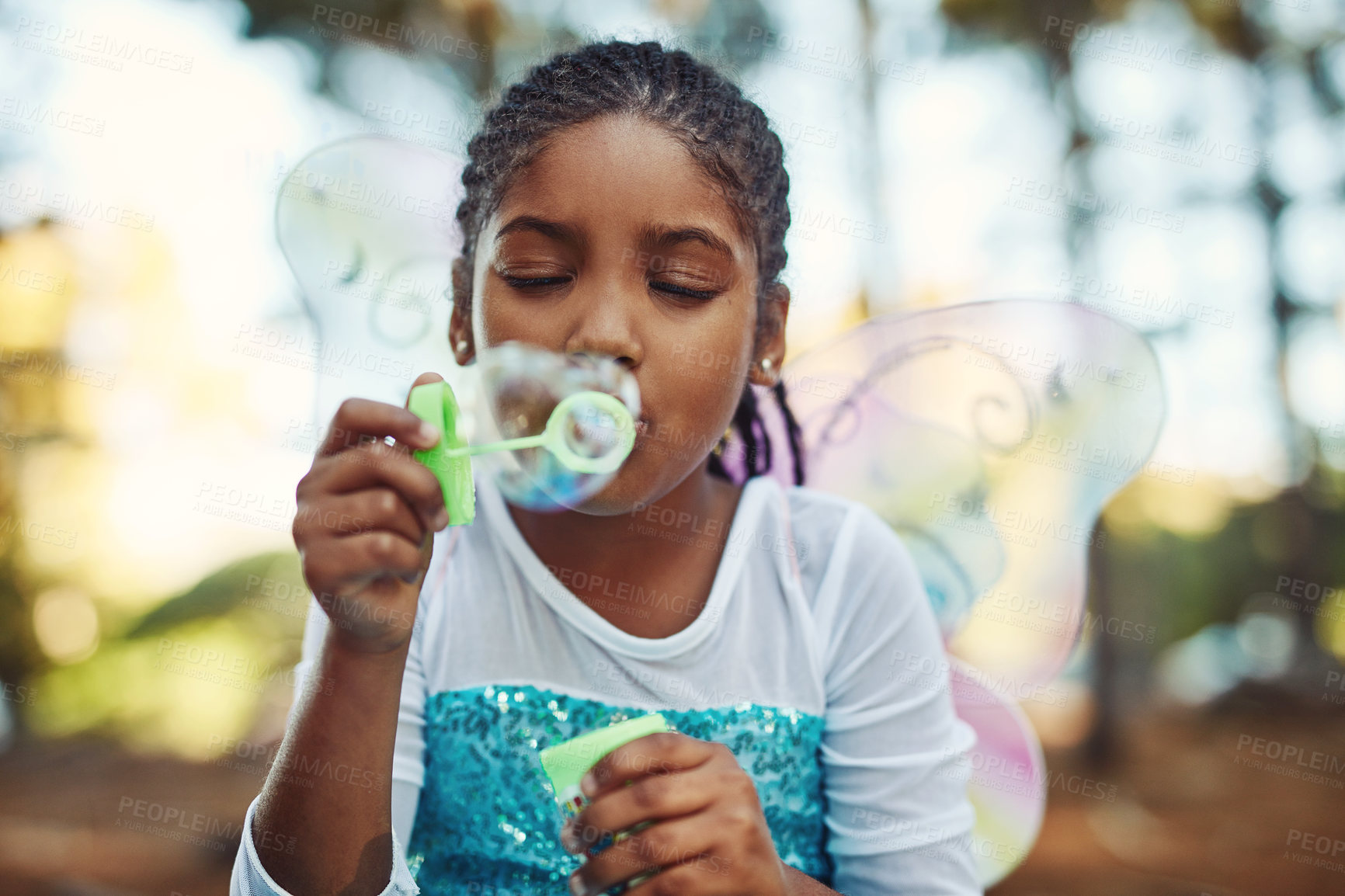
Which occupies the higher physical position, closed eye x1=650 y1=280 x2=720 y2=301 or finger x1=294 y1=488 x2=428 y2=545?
closed eye x1=650 y1=280 x2=720 y2=301

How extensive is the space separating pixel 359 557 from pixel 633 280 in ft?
1.51

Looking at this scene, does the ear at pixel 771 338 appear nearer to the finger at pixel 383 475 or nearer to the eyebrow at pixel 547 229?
the eyebrow at pixel 547 229

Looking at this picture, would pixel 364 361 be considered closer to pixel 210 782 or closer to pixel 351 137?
pixel 351 137

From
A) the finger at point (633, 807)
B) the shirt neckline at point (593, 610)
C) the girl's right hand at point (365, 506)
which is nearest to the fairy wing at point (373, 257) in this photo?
the shirt neckline at point (593, 610)

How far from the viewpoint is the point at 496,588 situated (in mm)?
1280

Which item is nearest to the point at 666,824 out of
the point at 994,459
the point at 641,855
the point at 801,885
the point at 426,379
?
the point at 641,855

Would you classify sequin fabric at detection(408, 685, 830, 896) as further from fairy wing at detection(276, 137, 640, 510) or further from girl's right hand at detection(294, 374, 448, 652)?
fairy wing at detection(276, 137, 640, 510)

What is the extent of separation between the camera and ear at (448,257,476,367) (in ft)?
4.27

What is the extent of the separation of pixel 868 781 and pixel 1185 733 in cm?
757

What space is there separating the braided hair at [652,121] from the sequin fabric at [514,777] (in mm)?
592

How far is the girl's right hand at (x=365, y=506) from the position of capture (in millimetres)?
827

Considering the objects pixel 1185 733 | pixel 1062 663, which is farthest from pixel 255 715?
pixel 1185 733

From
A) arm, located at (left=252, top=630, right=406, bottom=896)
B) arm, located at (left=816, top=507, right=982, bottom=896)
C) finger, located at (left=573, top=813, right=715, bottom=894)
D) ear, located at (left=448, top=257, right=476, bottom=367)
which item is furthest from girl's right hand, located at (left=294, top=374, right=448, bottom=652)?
arm, located at (left=816, top=507, right=982, bottom=896)

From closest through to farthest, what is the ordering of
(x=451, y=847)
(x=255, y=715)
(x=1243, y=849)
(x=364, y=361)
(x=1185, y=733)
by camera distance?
(x=451, y=847), (x=364, y=361), (x=1243, y=849), (x=255, y=715), (x=1185, y=733)
